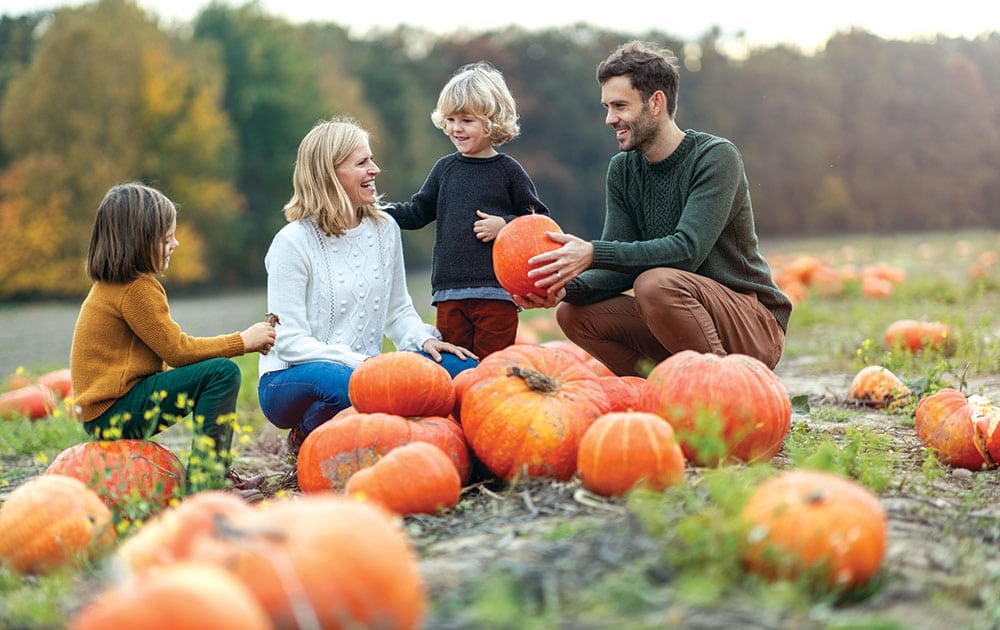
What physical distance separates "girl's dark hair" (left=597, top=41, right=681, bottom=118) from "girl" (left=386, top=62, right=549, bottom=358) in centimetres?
55

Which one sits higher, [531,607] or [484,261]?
[484,261]

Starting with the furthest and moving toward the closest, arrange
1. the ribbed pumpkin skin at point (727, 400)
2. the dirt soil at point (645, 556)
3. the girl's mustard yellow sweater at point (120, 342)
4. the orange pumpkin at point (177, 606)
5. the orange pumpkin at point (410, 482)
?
1. the girl's mustard yellow sweater at point (120, 342)
2. the ribbed pumpkin skin at point (727, 400)
3. the orange pumpkin at point (410, 482)
4. the dirt soil at point (645, 556)
5. the orange pumpkin at point (177, 606)

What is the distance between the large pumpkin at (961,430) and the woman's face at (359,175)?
2.69 m

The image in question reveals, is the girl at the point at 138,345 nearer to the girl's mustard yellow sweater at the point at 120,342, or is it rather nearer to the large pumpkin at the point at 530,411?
the girl's mustard yellow sweater at the point at 120,342

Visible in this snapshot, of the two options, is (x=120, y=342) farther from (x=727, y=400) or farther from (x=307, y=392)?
(x=727, y=400)

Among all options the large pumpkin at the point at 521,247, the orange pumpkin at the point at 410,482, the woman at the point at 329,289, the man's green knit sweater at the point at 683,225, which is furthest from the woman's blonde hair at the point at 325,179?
the orange pumpkin at the point at 410,482

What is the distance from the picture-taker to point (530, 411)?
3.69 metres

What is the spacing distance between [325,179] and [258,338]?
93 cm

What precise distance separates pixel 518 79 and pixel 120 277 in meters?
44.1

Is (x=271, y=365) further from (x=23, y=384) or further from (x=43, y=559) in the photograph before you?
(x=23, y=384)

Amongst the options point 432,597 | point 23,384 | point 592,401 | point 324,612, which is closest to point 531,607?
point 432,597

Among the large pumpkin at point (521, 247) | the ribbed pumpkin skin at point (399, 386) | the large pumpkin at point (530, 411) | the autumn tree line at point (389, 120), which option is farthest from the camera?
the autumn tree line at point (389, 120)

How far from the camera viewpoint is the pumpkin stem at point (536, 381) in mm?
3803

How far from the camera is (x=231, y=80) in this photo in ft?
121
